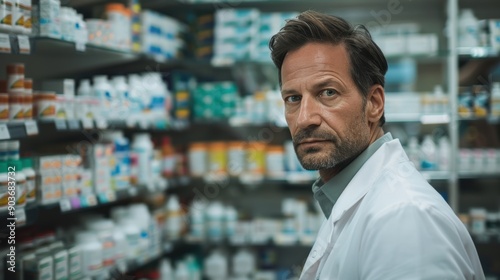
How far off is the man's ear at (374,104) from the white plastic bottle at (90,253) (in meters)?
1.90

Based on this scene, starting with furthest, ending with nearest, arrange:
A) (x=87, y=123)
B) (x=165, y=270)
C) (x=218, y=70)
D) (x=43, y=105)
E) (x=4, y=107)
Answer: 1. (x=218, y=70)
2. (x=165, y=270)
3. (x=87, y=123)
4. (x=43, y=105)
5. (x=4, y=107)

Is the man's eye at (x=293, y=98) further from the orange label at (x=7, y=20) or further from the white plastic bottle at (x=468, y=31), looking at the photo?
the white plastic bottle at (x=468, y=31)

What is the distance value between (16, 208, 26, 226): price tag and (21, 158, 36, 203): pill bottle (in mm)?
90

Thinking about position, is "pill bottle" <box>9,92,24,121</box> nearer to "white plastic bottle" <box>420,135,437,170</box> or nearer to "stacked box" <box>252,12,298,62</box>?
"stacked box" <box>252,12,298,62</box>

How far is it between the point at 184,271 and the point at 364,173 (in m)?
3.06

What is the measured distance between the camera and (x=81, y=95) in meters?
3.17

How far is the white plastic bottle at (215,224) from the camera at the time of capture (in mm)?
4438

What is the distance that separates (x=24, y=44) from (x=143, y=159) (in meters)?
1.56

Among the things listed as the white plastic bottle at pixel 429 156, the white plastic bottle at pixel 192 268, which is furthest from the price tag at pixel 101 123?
the white plastic bottle at pixel 429 156

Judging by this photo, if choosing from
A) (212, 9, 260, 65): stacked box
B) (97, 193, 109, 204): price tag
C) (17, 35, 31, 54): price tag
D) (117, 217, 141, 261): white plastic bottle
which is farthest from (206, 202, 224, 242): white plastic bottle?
(17, 35, 31, 54): price tag

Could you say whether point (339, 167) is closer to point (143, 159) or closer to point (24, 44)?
point (24, 44)

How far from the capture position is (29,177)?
8.22ft

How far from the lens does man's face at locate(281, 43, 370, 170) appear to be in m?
1.64

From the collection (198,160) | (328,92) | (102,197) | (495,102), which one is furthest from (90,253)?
(495,102)
